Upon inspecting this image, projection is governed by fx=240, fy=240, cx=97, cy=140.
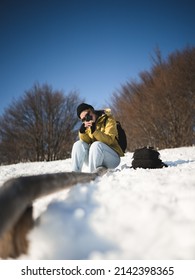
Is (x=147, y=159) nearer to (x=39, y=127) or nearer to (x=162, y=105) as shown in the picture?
(x=162, y=105)

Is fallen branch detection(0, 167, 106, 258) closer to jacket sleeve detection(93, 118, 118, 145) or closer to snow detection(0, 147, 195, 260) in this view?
snow detection(0, 147, 195, 260)

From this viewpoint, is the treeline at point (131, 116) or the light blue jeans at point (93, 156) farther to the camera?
the treeline at point (131, 116)

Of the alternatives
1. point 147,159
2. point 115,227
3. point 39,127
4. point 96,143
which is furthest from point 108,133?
point 39,127

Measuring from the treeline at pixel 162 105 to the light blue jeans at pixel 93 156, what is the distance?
7155mm

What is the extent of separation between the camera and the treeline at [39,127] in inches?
541

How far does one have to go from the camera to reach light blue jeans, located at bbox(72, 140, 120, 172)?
225 cm

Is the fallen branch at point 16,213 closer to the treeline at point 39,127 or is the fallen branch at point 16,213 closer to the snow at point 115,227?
the snow at point 115,227

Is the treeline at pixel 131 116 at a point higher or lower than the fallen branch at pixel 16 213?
higher

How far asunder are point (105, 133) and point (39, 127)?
12.0 meters

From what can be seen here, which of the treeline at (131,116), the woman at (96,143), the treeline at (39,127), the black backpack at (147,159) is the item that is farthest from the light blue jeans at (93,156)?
the treeline at (39,127)

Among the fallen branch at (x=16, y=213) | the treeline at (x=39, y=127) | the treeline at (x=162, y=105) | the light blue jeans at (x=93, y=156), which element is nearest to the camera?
the fallen branch at (x=16, y=213)

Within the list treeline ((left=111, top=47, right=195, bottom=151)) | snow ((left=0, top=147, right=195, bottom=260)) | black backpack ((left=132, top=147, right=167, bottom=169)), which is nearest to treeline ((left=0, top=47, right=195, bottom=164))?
treeline ((left=111, top=47, right=195, bottom=151))

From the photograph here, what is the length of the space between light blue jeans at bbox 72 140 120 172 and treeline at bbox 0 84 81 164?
11782mm
